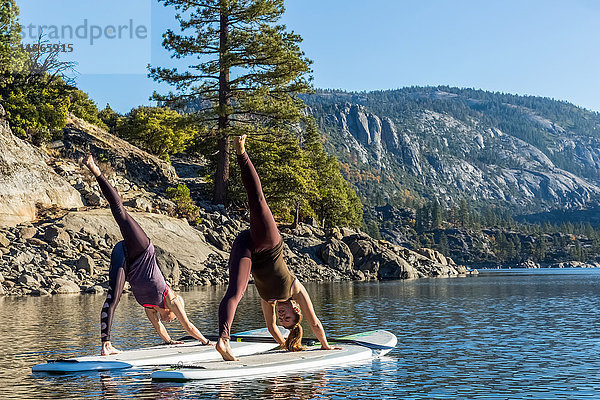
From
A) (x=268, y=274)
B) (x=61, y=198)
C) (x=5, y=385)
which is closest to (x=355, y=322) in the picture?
(x=268, y=274)

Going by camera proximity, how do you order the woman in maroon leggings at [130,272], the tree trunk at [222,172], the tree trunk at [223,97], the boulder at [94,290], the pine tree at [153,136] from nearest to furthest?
the woman in maroon leggings at [130,272] → the boulder at [94,290] → the tree trunk at [223,97] → the tree trunk at [222,172] → the pine tree at [153,136]

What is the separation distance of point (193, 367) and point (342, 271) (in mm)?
48584

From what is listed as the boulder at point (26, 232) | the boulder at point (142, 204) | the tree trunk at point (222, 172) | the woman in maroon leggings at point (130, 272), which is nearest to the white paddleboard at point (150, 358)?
the woman in maroon leggings at point (130, 272)

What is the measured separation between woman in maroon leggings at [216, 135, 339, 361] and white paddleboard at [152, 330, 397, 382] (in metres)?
0.48

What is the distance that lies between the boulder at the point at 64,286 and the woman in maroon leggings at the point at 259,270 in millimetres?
24381

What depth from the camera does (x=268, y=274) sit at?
1293cm

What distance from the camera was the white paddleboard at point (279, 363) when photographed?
11445 mm

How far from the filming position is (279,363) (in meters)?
12.3

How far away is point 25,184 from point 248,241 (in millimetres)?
33307

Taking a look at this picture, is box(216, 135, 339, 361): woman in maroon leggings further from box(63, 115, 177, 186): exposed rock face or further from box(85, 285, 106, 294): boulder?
box(63, 115, 177, 186): exposed rock face

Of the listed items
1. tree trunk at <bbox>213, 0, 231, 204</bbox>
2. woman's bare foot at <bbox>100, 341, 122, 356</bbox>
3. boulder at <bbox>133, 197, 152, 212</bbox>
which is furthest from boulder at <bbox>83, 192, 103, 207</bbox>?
woman's bare foot at <bbox>100, 341, 122, 356</bbox>

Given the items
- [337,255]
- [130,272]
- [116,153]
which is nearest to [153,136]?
[116,153]

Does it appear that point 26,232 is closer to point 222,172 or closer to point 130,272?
point 222,172

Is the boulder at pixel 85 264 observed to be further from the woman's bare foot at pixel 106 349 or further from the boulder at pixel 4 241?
the woman's bare foot at pixel 106 349
